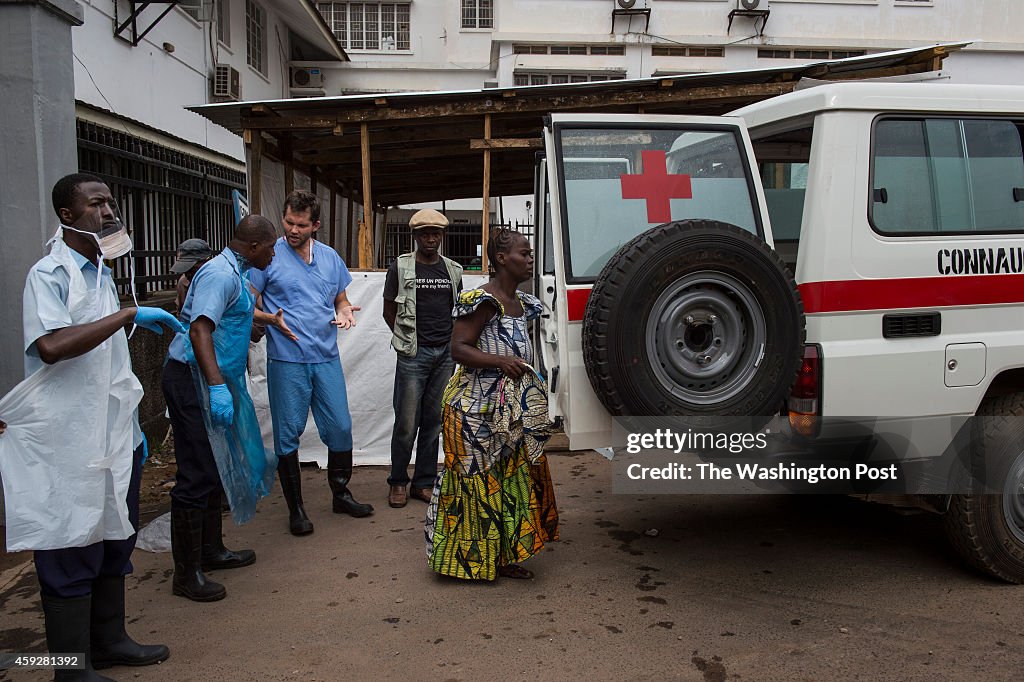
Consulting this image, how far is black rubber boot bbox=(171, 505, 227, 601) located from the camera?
3.71 metres

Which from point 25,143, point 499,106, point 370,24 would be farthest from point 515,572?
point 370,24

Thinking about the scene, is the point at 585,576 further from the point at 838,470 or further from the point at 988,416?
the point at 988,416

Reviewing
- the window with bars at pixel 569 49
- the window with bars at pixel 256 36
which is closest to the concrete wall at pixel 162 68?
the window with bars at pixel 256 36

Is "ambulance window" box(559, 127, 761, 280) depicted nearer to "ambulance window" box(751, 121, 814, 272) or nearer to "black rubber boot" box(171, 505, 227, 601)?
"ambulance window" box(751, 121, 814, 272)

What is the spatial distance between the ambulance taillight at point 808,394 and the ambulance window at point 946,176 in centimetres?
63

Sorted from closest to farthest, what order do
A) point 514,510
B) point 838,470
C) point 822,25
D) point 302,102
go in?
point 838,470
point 514,510
point 302,102
point 822,25

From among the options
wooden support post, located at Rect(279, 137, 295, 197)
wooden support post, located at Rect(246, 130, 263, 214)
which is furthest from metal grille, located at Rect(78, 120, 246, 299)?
wooden support post, located at Rect(279, 137, 295, 197)

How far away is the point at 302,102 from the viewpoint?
6.34 meters

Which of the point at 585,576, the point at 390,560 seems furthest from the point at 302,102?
the point at 585,576

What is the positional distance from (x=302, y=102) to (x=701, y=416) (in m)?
4.56

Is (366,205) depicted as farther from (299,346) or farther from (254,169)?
(299,346)

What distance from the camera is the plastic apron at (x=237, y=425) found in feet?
12.3

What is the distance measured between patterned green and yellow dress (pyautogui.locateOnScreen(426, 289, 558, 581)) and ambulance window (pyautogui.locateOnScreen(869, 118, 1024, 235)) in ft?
5.28

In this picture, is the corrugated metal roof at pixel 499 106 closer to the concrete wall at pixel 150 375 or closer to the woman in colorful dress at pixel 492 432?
the concrete wall at pixel 150 375
